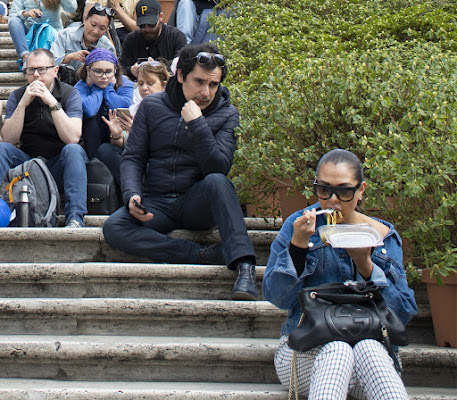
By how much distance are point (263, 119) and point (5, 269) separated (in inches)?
65.2

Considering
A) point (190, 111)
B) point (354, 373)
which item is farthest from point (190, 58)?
point (354, 373)

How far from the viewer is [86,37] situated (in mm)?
A: 7086

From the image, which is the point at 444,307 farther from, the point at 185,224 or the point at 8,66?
the point at 8,66

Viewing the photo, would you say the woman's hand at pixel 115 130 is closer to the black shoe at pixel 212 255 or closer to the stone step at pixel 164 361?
the black shoe at pixel 212 255

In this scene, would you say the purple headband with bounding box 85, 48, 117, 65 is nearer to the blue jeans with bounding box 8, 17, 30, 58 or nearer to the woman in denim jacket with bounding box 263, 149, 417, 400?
the blue jeans with bounding box 8, 17, 30, 58

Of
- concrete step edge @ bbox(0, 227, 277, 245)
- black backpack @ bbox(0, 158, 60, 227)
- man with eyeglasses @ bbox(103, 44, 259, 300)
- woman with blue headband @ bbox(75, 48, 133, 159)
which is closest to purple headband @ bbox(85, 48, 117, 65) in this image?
woman with blue headband @ bbox(75, 48, 133, 159)

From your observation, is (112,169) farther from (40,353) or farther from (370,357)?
(370,357)

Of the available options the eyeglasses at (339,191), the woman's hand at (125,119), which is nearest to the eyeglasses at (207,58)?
the woman's hand at (125,119)

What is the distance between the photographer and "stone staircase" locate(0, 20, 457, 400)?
3477 mm

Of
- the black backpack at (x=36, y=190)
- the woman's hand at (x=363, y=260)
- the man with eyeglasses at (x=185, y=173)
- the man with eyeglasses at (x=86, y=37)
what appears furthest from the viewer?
the man with eyeglasses at (x=86, y=37)

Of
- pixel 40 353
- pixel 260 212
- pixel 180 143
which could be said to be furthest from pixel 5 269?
pixel 260 212

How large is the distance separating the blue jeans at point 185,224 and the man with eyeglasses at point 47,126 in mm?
768

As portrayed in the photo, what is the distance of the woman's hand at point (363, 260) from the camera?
299 cm

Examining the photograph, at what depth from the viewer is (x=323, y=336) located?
292cm
